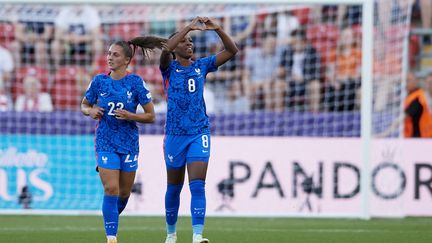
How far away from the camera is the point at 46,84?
1677cm

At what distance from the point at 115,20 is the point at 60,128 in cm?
281

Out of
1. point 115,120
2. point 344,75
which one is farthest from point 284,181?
point 115,120

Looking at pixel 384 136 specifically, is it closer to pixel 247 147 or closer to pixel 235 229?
pixel 247 147

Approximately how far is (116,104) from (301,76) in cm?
763

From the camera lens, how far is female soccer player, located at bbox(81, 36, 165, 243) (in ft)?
31.6

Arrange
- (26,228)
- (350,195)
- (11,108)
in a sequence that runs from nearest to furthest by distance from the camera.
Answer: (26,228) < (350,195) < (11,108)

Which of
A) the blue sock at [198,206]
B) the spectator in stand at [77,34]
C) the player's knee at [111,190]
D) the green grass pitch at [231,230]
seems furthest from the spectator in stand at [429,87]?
the player's knee at [111,190]

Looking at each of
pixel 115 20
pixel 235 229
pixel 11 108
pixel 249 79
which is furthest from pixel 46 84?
pixel 235 229

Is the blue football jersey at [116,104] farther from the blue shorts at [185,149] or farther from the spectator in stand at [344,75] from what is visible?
the spectator in stand at [344,75]

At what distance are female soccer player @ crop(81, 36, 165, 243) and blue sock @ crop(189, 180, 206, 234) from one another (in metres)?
0.67

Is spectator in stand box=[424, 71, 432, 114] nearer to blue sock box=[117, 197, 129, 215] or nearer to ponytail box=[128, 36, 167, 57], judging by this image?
ponytail box=[128, 36, 167, 57]

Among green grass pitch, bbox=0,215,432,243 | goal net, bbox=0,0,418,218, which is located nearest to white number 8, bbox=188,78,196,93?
green grass pitch, bbox=0,215,432,243

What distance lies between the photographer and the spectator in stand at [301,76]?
1672cm

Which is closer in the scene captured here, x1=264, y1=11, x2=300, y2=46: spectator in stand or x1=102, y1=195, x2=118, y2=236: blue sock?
x1=102, y1=195, x2=118, y2=236: blue sock
